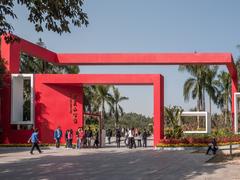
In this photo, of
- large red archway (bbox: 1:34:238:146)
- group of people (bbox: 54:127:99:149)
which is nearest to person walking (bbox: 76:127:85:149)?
group of people (bbox: 54:127:99:149)

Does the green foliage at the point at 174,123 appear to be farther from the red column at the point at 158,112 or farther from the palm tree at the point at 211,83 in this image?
the palm tree at the point at 211,83

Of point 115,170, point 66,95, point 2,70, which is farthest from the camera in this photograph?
point 66,95

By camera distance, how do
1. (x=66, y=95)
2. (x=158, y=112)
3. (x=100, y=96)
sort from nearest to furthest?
(x=158, y=112) → (x=66, y=95) → (x=100, y=96)

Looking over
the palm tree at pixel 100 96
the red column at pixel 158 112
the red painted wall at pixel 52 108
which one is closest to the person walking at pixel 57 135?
the red painted wall at pixel 52 108

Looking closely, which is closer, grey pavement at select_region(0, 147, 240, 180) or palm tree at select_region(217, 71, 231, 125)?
grey pavement at select_region(0, 147, 240, 180)

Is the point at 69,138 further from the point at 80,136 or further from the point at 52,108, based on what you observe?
the point at 52,108

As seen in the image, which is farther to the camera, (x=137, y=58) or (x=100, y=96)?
(x=100, y=96)

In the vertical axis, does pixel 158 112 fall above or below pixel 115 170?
above

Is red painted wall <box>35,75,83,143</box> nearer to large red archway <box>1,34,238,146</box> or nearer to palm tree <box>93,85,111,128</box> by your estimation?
large red archway <box>1,34,238,146</box>

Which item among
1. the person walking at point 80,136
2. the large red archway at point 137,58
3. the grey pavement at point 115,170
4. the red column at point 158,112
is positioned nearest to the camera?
the grey pavement at point 115,170

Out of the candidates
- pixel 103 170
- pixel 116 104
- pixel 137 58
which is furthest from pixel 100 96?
pixel 103 170

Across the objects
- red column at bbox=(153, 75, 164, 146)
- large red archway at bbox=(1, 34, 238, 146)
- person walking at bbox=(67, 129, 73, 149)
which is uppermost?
large red archway at bbox=(1, 34, 238, 146)

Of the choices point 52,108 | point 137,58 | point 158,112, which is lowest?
point 158,112

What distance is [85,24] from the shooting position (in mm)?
13656
